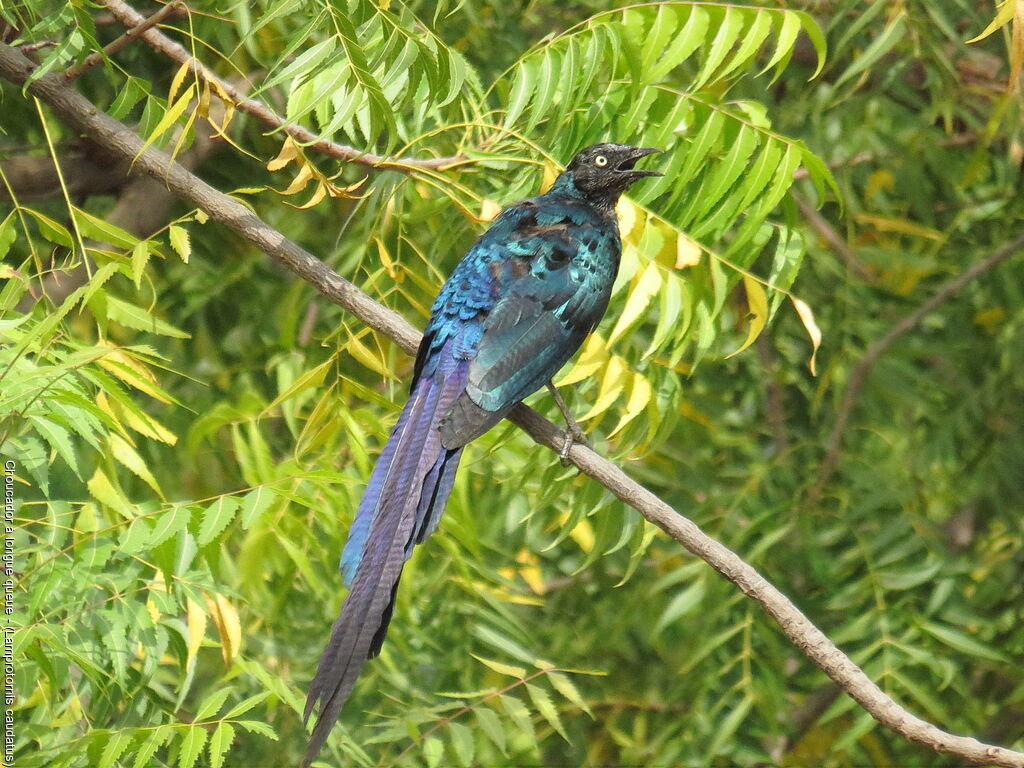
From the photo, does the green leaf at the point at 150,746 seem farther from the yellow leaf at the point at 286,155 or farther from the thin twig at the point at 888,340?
the thin twig at the point at 888,340

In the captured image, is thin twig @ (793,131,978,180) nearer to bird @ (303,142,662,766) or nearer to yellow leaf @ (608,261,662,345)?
bird @ (303,142,662,766)

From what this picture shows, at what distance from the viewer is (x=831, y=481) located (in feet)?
17.0

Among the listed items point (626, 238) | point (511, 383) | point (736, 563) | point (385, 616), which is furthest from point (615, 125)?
point (385, 616)

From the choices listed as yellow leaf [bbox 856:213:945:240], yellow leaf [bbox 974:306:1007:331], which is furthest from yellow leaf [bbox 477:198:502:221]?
yellow leaf [bbox 974:306:1007:331]

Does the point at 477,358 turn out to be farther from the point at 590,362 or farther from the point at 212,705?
the point at 212,705

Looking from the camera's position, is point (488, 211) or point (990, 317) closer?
point (488, 211)

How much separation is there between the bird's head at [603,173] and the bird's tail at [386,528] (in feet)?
3.51

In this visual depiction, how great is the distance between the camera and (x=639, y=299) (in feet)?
10.9

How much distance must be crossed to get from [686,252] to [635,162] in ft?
2.84

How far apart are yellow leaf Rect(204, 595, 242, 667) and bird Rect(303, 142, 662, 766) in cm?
50

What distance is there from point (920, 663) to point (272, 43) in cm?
365

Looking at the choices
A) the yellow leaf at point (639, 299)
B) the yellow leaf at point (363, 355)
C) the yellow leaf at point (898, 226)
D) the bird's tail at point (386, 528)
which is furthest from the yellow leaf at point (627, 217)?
the yellow leaf at point (898, 226)

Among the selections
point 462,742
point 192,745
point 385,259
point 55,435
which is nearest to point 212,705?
point 192,745

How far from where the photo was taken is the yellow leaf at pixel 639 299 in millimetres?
3291
